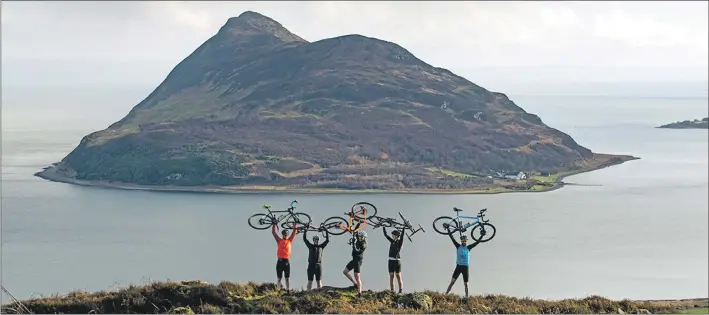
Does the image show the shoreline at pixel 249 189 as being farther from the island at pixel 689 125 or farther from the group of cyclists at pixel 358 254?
the group of cyclists at pixel 358 254

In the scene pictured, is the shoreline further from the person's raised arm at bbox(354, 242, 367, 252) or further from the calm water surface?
the person's raised arm at bbox(354, 242, 367, 252)

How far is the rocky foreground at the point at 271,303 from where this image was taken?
13.3m

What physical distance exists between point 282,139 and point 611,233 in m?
75.4

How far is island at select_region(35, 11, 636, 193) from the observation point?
119 m

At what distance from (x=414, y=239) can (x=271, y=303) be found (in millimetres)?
50419

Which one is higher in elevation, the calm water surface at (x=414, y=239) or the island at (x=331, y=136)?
the island at (x=331, y=136)

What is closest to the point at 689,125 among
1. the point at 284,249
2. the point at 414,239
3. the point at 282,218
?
the point at 414,239

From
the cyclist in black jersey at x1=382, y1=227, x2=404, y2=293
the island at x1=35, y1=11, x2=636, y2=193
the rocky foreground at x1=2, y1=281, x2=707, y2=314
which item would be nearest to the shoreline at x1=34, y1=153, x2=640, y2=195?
the island at x1=35, y1=11, x2=636, y2=193

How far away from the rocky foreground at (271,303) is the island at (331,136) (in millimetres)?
96464

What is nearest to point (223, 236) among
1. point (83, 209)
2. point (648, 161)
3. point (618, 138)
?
point (83, 209)

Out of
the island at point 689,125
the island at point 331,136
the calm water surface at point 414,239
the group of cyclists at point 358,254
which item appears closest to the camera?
the group of cyclists at point 358,254

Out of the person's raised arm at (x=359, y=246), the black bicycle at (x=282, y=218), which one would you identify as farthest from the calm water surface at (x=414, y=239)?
the person's raised arm at (x=359, y=246)

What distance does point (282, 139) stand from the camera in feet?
455

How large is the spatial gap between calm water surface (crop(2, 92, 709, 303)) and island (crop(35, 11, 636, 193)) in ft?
29.4
